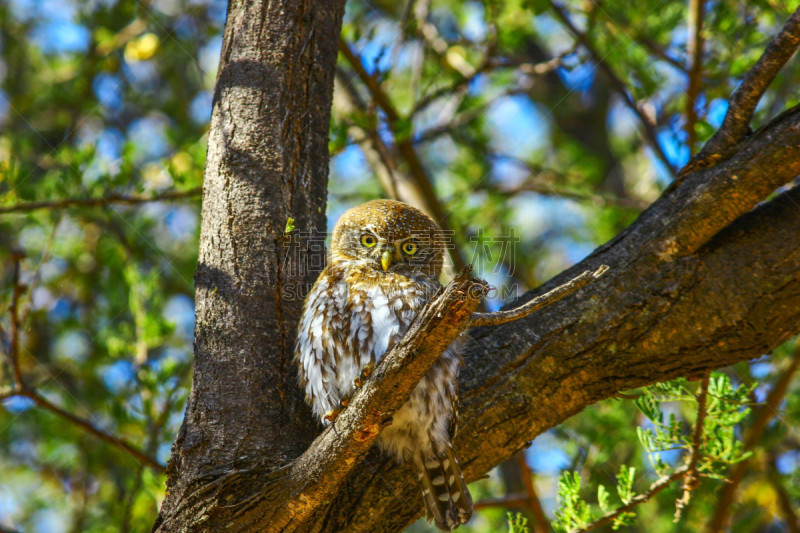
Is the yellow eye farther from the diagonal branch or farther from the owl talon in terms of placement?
the diagonal branch

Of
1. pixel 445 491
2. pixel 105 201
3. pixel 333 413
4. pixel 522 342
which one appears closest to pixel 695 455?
pixel 522 342

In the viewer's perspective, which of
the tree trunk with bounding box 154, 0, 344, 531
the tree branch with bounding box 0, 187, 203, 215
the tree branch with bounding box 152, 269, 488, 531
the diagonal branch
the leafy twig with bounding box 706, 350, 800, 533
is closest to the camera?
the tree branch with bounding box 152, 269, 488, 531

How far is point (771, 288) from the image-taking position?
104 inches

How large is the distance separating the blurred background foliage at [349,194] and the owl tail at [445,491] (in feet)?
1.73

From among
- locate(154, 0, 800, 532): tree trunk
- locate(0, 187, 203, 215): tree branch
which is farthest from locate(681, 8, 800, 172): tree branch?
locate(0, 187, 203, 215): tree branch

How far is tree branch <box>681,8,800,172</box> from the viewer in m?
2.73

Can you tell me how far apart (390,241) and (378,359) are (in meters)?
0.92

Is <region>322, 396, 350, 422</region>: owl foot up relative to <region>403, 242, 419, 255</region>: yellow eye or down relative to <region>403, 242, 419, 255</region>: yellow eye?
down

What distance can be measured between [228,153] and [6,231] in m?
4.80

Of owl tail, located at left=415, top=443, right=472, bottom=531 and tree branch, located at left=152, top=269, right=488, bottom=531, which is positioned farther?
owl tail, located at left=415, top=443, right=472, bottom=531

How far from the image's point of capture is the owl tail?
290 centimetres

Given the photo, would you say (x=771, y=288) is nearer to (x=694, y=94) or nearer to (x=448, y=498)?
(x=448, y=498)

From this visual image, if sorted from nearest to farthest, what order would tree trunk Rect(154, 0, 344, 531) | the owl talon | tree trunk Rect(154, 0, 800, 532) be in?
tree trunk Rect(154, 0, 800, 532), tree trunk Rect(154, 0, 344, 531), the owl talon

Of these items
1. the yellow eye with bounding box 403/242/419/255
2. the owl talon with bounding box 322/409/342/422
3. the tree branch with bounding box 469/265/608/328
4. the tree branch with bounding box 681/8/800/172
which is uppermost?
the yellow eye with bounding box 403/242/419/255
